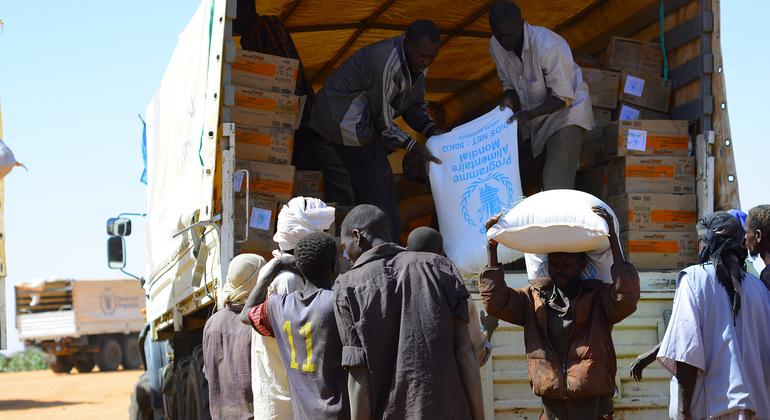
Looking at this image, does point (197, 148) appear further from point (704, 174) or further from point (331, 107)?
point (704, 174)

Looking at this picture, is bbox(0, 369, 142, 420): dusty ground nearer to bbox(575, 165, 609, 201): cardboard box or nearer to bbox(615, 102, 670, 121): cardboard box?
bbox(575, 165, 609, 201): cardboard box

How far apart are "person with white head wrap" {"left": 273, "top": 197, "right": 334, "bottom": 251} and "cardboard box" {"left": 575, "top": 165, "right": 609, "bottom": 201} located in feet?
6.72

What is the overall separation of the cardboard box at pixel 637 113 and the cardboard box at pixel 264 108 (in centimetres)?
197

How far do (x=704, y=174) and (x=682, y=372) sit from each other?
8.04 ft

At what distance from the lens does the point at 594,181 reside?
695 cm

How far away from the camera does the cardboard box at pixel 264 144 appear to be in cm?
654

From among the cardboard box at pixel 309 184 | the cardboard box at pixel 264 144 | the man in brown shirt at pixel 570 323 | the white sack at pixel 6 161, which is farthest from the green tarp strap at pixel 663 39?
the white sack at pixel 6 161

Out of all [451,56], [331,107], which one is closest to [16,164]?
[331,107]

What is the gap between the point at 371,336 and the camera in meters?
3.91

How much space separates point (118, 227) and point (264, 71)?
3.88m

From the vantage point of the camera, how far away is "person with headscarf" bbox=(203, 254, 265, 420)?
527cm

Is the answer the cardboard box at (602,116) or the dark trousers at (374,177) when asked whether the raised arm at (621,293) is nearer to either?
the dark trousers at (374,177)

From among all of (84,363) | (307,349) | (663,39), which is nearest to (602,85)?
(663,39)

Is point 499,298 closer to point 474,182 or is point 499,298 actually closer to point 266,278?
point 266,278
